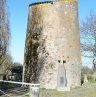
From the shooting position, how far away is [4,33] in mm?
11281

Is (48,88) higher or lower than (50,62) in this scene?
lower

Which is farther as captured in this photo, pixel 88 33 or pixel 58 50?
pixel 88 33

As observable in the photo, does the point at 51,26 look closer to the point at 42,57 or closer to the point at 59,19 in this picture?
the point at 59,19

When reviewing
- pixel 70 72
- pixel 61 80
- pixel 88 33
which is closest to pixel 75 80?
pixel 70 72

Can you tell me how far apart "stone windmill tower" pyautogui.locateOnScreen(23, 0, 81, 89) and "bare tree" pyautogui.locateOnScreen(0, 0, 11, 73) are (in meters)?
2.32

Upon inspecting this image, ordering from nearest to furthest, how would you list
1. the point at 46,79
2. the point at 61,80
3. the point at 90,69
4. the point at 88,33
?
the point at 61,80
the point at 46,79
the point at 88,33
the point at 90,69

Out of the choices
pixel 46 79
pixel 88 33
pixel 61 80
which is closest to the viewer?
pixel 61 80

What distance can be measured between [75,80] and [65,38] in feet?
10.5

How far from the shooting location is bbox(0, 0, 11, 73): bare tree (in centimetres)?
1119

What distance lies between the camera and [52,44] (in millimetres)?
12930

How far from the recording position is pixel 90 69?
31375 mm

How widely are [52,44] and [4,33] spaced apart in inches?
139

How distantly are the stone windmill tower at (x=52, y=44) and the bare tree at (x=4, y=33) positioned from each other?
2318mm

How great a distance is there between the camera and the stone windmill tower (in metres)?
12.8
